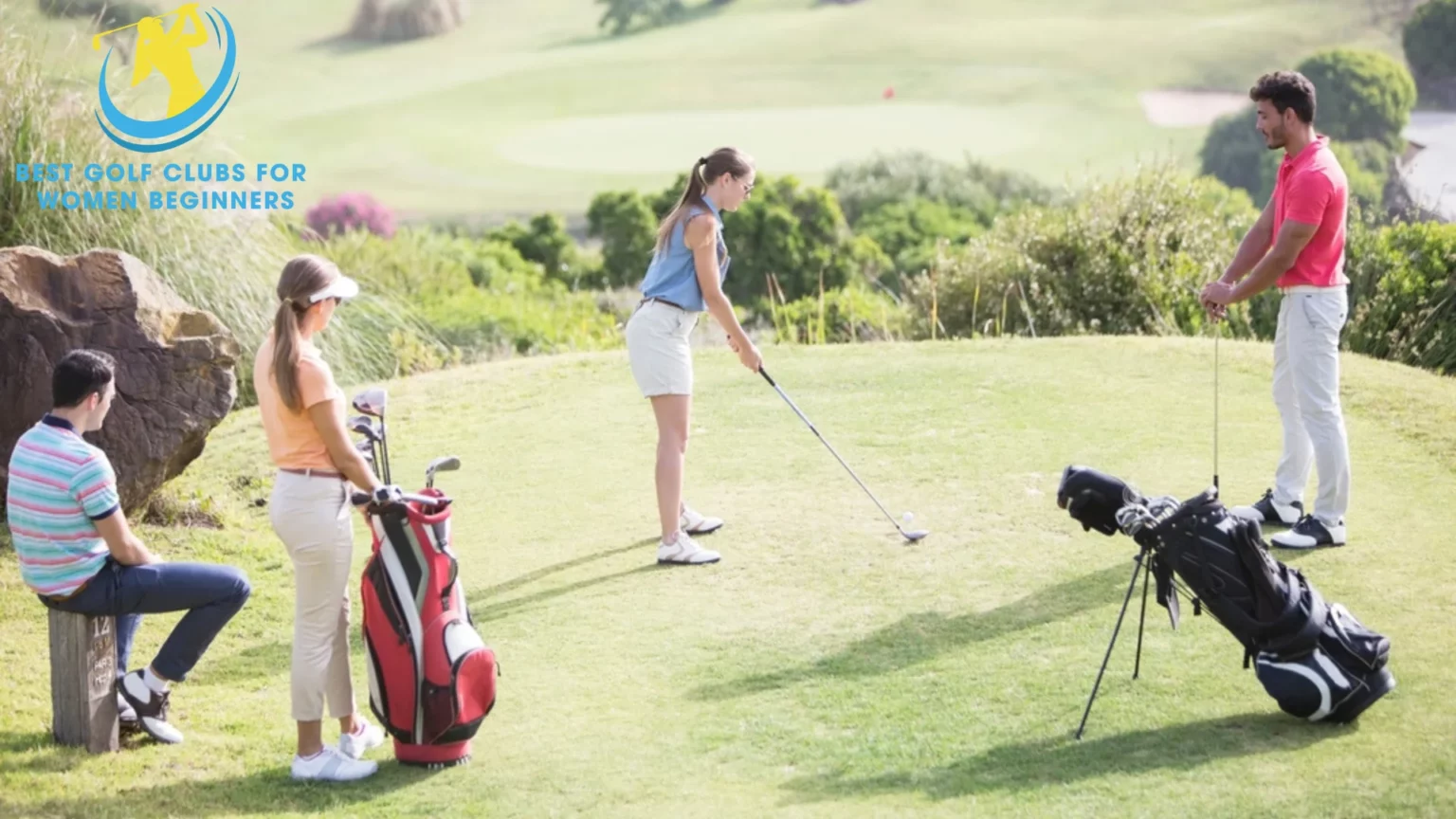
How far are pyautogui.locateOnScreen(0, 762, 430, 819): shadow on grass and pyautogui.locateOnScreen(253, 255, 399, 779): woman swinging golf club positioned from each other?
0.22 ft

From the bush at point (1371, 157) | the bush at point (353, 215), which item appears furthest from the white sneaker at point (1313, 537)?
the bush at point (353, 215)

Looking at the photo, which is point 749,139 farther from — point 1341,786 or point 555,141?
point 1341,786

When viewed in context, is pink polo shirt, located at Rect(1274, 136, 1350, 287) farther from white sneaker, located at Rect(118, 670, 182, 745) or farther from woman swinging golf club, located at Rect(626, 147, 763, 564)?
white sneaker, located at Rect(118, 670, 182, 745)

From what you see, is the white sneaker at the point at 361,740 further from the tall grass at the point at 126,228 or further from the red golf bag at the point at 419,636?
the tall grass at the point at 126,228

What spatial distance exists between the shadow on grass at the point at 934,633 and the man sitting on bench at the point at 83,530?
1.83 m

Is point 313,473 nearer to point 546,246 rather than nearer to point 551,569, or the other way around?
point 551,569

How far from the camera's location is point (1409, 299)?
10562 millimetres

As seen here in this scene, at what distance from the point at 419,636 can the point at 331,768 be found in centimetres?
52

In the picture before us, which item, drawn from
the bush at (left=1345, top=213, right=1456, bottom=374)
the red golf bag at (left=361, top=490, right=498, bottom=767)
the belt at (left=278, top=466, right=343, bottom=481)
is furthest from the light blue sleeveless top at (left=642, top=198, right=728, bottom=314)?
the bush at (left=1345, top=213, right=1456, bottom=374)

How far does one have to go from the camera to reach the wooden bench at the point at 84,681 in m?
4.88

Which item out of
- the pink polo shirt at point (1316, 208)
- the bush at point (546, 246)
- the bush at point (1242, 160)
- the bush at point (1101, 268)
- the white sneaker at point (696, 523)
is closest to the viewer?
the pink polo shirt at point (1316, 208)

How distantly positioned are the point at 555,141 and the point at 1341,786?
3649cm

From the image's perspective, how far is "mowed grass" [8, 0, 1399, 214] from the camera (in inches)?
1489

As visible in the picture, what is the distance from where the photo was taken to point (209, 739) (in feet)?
17.2
